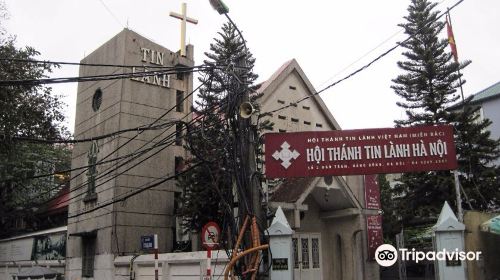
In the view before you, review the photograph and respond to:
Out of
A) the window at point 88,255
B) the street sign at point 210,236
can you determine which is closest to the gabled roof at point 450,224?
the street sign at point 210,236

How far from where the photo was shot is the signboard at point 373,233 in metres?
17.9

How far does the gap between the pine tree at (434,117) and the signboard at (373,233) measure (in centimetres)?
416

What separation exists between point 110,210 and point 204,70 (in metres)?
9.61

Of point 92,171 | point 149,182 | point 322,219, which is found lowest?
point 322,219

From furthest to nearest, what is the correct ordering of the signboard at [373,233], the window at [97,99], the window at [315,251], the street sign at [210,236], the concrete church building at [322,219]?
the window at [97,99] < the signboard at [373,233] < the window at [315,251] < the concrete church building at [322,219] < the street sign at [210,236]

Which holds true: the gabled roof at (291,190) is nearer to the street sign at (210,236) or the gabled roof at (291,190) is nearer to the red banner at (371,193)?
the red banner at (371,193)

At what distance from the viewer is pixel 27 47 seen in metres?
14.6

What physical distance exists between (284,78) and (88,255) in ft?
33.2

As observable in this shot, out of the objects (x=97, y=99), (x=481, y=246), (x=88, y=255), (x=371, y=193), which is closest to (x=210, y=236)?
(x=481, y=246)

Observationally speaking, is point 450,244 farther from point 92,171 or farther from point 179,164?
point 92,171

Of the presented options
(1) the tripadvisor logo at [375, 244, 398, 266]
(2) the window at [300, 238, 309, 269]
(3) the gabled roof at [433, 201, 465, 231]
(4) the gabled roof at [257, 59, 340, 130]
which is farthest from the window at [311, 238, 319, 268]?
(3) the gabled roof at [433, 201, 465, 231]

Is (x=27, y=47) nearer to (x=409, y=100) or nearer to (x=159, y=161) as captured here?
(x=159, y=161)

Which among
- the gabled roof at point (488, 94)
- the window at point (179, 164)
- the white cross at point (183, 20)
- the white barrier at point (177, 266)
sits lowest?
the white barrier at point (177, 266)

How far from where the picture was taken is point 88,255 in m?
19.5
